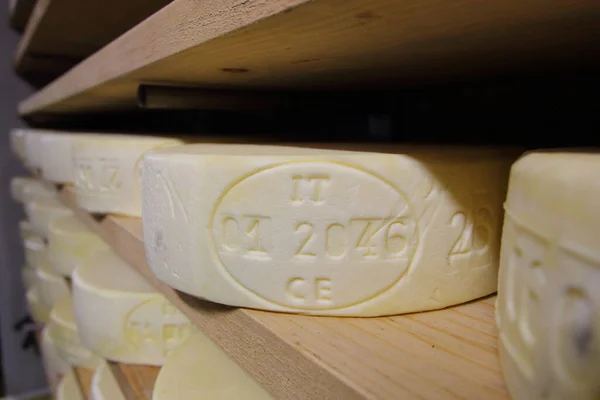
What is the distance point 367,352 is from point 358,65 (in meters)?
0.28

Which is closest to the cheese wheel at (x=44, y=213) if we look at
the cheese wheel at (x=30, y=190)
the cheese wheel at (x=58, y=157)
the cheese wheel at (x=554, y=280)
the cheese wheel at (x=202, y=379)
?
the cheese wheel at (x=30, y=190)

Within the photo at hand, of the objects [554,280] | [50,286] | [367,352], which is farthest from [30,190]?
[554,280]

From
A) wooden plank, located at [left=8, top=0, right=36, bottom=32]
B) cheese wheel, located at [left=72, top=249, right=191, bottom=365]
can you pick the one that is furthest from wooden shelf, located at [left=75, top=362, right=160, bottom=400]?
wooden plank, located at [left=8, top=0, right=36, bottom=32]

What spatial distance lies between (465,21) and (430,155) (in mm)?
122

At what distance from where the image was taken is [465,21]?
0.32 m

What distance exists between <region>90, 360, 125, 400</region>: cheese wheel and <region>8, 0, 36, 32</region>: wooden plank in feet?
5.10

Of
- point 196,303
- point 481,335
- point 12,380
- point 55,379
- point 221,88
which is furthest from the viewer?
point 12,380

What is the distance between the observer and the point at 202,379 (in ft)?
2.18

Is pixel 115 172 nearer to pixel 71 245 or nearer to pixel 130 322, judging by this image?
pixel 130 322

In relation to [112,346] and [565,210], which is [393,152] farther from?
[112,346]

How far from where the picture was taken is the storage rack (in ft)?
1.01

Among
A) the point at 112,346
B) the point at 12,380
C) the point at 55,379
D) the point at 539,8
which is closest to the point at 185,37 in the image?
the point at 539,8

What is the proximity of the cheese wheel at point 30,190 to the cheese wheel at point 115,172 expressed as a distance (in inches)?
38.9

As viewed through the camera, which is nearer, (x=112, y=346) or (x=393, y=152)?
(x=393, y=152)
